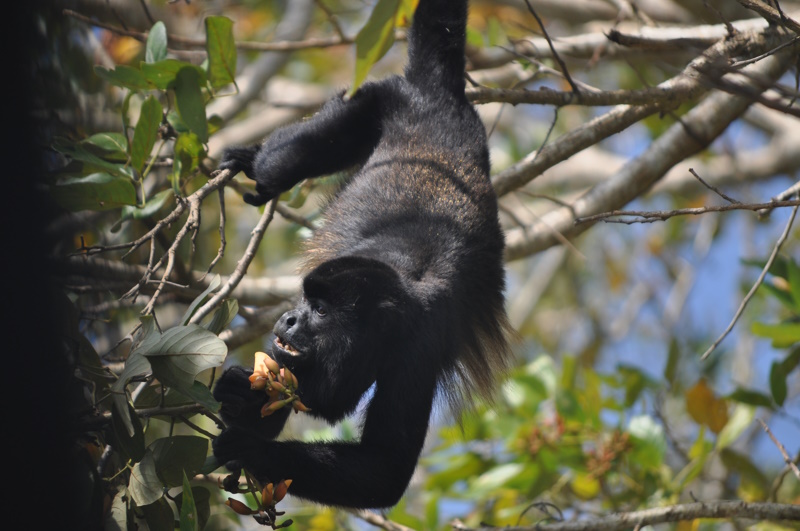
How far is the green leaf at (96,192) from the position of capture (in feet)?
8.71

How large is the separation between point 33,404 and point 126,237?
2.61 meters

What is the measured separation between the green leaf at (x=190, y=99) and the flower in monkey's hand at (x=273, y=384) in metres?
0.95

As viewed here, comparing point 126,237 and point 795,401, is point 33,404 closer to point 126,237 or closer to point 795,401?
point 126,237

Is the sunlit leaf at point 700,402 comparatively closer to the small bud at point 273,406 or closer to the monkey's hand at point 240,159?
the monkey's hand at point 240,159

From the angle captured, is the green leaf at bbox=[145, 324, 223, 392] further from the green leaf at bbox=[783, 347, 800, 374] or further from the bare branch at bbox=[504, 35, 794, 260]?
the green leaf at bbox=[783, 347, 800, 374]

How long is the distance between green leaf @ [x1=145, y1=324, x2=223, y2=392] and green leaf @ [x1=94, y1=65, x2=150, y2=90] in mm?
1163

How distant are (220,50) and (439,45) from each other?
3.94 feet

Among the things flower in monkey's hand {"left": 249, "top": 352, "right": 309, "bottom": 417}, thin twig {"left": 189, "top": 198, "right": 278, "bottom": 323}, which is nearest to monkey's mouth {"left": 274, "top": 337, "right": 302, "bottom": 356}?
thin twig {"left": 189, "top": 198, "right": 278, "bottom": 323}

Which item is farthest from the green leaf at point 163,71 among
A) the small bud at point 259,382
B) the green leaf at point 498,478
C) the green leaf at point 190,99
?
the green leaf at point 498,478

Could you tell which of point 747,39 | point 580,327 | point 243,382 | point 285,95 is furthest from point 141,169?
point 580,327

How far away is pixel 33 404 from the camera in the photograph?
4.19 feet

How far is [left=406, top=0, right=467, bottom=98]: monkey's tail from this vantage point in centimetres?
381

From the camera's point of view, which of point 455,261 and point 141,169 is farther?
point 455,261

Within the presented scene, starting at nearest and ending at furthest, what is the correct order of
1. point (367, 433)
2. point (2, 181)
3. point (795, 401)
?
1. point (2, 181)
2. point (367, 433)
3. point (795, 401)
